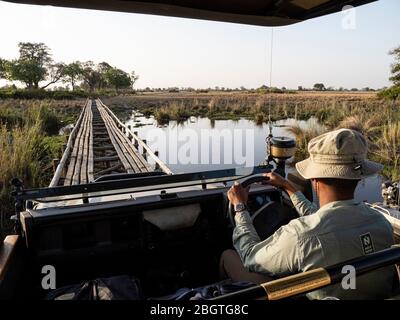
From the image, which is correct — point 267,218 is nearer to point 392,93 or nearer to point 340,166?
point 340,166

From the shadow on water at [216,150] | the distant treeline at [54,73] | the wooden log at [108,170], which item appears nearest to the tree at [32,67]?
the distant treeline at [54,73]

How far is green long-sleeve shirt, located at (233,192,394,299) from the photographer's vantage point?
1.86 m

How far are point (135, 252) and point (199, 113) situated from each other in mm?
31586

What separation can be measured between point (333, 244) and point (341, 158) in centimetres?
45

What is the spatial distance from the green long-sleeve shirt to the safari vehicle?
745 millimetres

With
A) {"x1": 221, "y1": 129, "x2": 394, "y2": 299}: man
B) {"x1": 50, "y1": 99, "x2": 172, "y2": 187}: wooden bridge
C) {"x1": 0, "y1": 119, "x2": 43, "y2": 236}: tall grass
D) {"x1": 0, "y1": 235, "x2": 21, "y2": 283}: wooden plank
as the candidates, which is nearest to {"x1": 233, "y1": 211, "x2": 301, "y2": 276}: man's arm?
{"x1": 221, "y1": 129, "x2": 394, "y2": 299}: man

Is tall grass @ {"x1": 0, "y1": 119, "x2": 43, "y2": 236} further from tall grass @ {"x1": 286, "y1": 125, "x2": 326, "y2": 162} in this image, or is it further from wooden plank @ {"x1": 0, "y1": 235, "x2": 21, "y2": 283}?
tall grass @ {"x1": 286, "y1": 125, "x2": 326, "y2": 162}

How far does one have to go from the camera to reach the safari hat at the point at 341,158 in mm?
1954

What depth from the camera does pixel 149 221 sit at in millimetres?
2990

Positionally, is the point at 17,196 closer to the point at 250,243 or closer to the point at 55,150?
the point at 250,243

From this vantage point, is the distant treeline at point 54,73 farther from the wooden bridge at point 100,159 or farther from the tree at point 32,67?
the wooden bridge at point 100,159

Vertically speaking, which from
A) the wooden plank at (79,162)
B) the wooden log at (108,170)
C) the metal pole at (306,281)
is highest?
the metal pole at (306,281)

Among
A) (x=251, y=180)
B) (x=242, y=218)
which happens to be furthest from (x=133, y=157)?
(x=242, y=218)

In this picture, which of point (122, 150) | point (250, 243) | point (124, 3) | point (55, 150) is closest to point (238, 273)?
point (250, 243)
